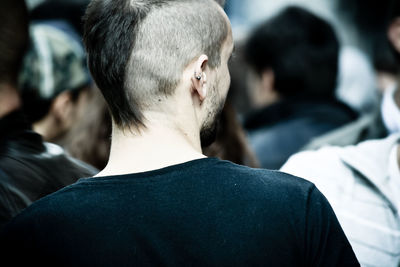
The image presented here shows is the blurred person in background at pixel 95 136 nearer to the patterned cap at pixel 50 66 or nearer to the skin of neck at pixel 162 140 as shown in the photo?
the patterned cap at pixel 50 66

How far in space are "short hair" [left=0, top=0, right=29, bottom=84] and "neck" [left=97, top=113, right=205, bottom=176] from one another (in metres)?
0.74

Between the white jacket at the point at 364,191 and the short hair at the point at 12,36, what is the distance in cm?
108

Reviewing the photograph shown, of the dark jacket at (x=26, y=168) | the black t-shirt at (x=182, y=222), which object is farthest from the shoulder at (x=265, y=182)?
the dark jacket at (x=26, y=168)

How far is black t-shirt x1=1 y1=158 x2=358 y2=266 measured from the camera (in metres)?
1.48

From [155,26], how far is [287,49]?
2.14 m

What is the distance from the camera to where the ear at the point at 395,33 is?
293cm

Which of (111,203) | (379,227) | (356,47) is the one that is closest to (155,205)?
(111,203)

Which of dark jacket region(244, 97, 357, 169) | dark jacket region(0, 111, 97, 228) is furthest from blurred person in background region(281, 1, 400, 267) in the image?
dark jacket region(244, 97, 357, 169)

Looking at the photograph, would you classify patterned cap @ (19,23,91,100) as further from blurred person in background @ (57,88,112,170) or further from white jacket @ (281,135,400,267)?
white jacket @ (281,135,400,267)

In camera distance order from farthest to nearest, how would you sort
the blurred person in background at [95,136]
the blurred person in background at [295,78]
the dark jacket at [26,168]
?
the blurred person in background at [295,78]
the blurred person in background at [95,136]
the dark jacket at [26,168]

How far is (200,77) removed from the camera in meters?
1.64

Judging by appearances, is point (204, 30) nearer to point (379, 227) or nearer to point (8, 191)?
point (8, 191)

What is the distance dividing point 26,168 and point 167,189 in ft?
2.36

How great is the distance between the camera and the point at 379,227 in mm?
2172
